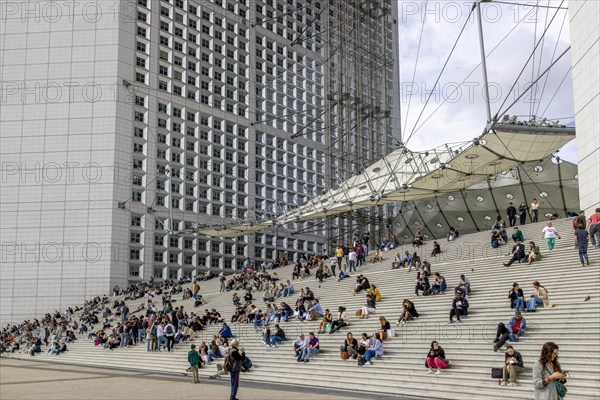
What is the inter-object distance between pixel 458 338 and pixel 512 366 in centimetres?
375

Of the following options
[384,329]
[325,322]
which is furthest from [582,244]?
[325,322]

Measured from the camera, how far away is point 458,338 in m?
19.2

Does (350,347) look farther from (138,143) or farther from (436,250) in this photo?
(138,143)

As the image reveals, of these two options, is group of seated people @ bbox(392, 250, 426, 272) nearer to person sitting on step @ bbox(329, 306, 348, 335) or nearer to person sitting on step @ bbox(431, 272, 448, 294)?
person sitting on step @ bbox(431, 272, 448, 294)

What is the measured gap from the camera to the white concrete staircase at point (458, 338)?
16.2m

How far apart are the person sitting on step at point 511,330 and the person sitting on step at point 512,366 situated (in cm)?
161

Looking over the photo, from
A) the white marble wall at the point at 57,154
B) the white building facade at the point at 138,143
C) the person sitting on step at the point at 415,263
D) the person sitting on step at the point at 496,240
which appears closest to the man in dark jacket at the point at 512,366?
the person sitting on step at the point at 415,263

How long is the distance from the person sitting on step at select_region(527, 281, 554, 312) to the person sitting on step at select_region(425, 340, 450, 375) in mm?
3513

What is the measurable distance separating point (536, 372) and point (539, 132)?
77.9 feet

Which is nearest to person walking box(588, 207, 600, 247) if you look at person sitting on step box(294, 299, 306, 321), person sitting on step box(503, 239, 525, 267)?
person sitting on step box(503, 239, 525, 267)

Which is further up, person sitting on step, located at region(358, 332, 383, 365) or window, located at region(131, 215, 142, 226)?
window, located at region(131, 215, 142, 226)

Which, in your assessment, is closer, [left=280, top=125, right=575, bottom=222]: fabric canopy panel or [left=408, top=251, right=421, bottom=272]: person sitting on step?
[left=408, top=251, right=421, bottom=272]: person sitting on step

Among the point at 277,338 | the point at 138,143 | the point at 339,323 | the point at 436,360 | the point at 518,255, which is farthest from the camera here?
the point at 138,143

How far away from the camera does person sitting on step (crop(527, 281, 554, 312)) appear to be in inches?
759
